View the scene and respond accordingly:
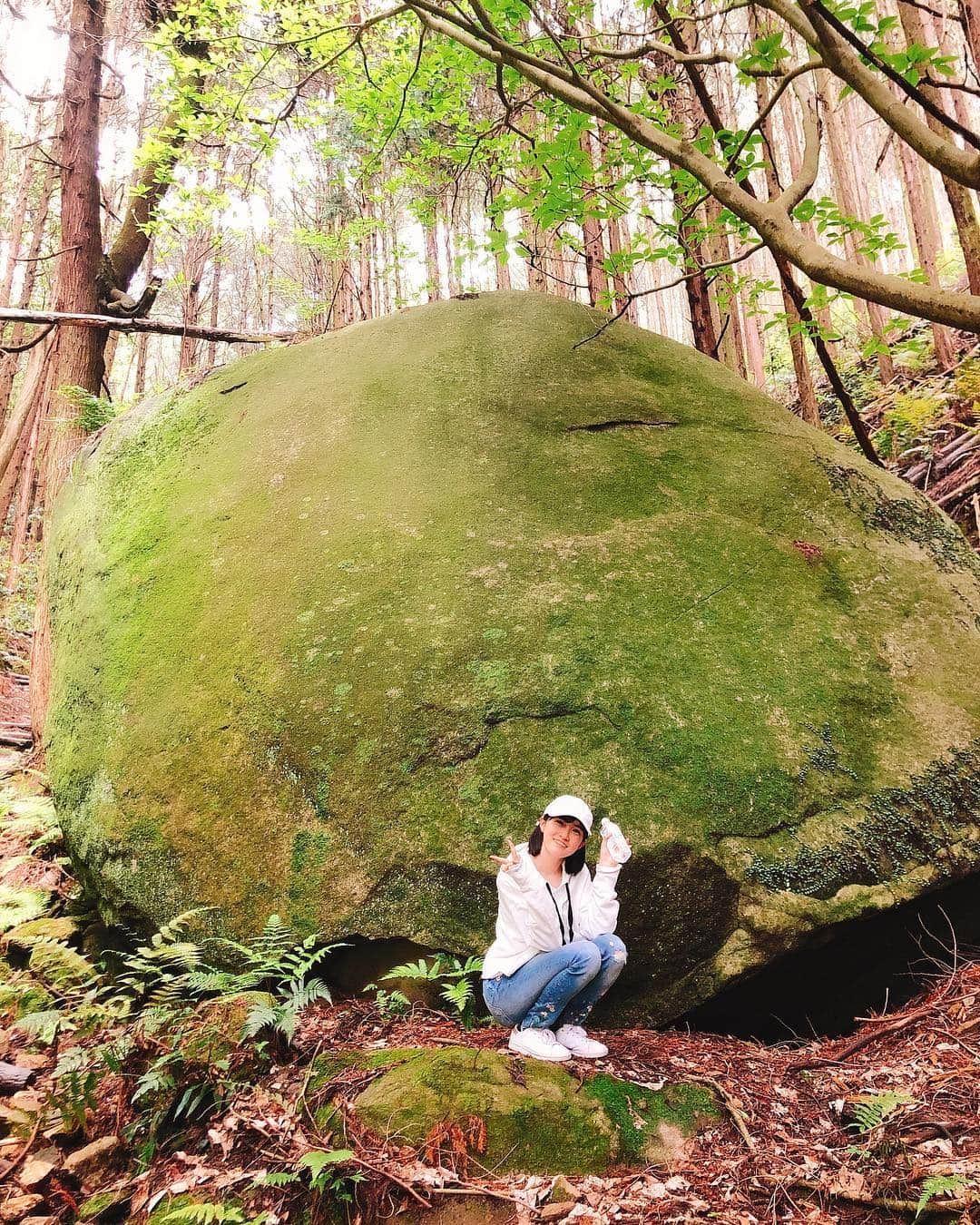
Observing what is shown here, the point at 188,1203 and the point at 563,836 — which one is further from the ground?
the point at 563,836

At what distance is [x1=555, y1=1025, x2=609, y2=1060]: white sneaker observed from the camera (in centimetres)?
253

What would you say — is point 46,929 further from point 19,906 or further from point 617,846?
point 617,846

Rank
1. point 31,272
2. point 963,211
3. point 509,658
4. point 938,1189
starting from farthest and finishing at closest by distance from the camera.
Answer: point 31,272 → point 963,211 → point 509,658 → point 938,1189

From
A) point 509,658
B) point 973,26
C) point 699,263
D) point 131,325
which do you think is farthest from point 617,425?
point 131,325

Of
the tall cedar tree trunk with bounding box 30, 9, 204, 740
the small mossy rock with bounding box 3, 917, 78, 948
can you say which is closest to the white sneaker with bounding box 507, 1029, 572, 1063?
the small mossy rock with bounding box 3, 917, 78, 948

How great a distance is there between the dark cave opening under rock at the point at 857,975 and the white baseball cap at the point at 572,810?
1.25m

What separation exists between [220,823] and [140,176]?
360 inches

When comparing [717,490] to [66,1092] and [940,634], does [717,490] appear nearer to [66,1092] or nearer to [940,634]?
[940,634]

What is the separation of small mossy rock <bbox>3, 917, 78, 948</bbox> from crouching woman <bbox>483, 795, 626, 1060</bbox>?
2.30 m

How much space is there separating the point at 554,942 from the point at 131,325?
7.03 metres

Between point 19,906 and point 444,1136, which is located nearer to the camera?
point 444,1136

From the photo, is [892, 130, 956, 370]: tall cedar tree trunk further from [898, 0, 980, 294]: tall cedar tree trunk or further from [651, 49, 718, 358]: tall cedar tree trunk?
[898, 0, 980, 294]: tall cedar tree trunk

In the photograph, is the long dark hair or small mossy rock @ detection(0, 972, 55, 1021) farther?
small mossy rock @ detection(0, 972, 55, 1021)

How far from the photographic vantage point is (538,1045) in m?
2.50
